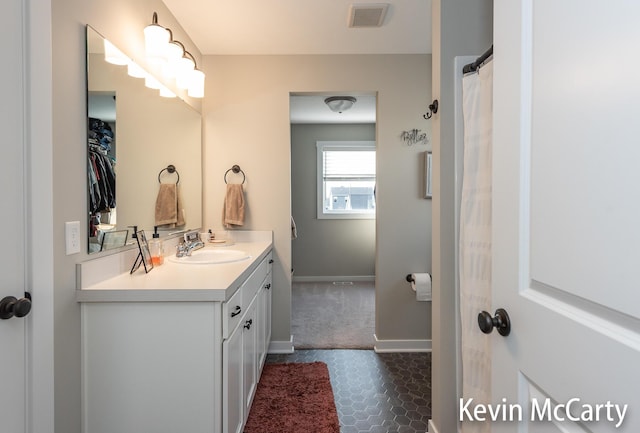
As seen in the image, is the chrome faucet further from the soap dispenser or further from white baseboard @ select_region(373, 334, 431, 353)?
white baseboard @ select_region(373, 334, 431, 353)

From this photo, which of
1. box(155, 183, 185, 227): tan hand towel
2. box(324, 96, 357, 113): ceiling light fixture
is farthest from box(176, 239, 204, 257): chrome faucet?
box(324, 96, 357, 113): ceiling light fixture

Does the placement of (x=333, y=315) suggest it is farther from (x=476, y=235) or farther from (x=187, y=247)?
(x=476, y=235)

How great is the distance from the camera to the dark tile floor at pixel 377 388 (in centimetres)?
182

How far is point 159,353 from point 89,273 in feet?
1.42

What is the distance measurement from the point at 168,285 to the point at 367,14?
1999 millimetres

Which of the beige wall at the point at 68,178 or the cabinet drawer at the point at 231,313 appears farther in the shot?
the cabinet drawer at the point at 231,313

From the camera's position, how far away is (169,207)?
206cm

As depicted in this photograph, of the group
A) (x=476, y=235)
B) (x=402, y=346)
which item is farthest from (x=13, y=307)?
(x=402, y=346)

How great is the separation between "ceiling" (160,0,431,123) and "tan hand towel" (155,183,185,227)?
3.73 ft

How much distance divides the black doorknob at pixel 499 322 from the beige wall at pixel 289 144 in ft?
6.09

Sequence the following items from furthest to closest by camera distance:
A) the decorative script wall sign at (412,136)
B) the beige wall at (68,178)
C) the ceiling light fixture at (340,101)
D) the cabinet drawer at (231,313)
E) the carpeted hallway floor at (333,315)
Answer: the ceiling light fixture at (340,101) < the carpeted hallway floor at (333,315) < the decorative script wall sign at (412,136) < the cabinet drawer at (231,313) < the beige wall at (68,178)

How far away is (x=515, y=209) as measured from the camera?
76 centimetres

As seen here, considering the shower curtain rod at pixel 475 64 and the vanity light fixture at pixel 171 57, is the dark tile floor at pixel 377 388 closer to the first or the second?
the shower curtain rod at pixel 475 64

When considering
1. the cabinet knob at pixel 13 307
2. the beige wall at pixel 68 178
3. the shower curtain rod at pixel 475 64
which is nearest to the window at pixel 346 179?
the shower curtain rod at pixel 475 64
